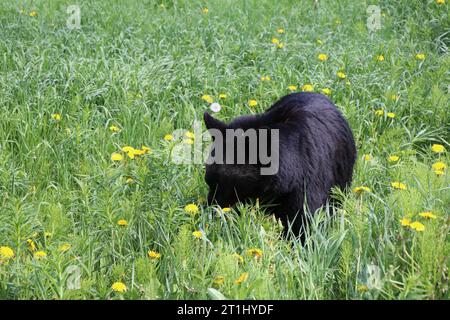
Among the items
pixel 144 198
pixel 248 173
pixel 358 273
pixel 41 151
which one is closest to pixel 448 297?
pixel 358 273

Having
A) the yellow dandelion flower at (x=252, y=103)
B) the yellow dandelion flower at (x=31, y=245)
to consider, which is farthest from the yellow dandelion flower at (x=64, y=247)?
the yellow dandelion flower at (x=252, y=103)

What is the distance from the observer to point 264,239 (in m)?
3.38

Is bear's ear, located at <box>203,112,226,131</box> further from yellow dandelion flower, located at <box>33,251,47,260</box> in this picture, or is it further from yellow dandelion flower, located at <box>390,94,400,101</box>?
yellow dandelion flower, located at <box>390,94,400,101</box>

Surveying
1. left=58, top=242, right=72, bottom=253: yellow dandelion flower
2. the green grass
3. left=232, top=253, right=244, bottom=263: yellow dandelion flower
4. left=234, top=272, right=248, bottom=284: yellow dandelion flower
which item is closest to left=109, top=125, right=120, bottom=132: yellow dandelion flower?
the green grass

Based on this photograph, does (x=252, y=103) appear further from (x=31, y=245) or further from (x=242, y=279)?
(x=242, y=279)

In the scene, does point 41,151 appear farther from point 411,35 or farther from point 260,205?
point 411,35

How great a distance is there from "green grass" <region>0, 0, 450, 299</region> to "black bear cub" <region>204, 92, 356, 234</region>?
124 mm

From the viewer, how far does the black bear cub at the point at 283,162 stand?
3498 mm

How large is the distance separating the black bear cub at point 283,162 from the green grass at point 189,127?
12cm

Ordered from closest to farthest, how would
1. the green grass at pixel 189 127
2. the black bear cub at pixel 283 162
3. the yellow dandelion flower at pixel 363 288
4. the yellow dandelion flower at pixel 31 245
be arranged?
the yellow dandelion flower at pixel 363 288 → the green grass at pixel 189 127 → the yellow dandelion flower at pixel 31 245 → the black bear cub at pixel 283 162

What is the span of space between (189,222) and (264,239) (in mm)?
488

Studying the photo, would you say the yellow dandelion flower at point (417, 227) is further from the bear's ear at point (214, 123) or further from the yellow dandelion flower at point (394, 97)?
the yellow dandelion flower at point (394, 97)

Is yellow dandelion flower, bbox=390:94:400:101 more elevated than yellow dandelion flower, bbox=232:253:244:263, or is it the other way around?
yellow dandelion flower, bbox=390:94:400:101

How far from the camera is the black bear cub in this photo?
350 centimetres
